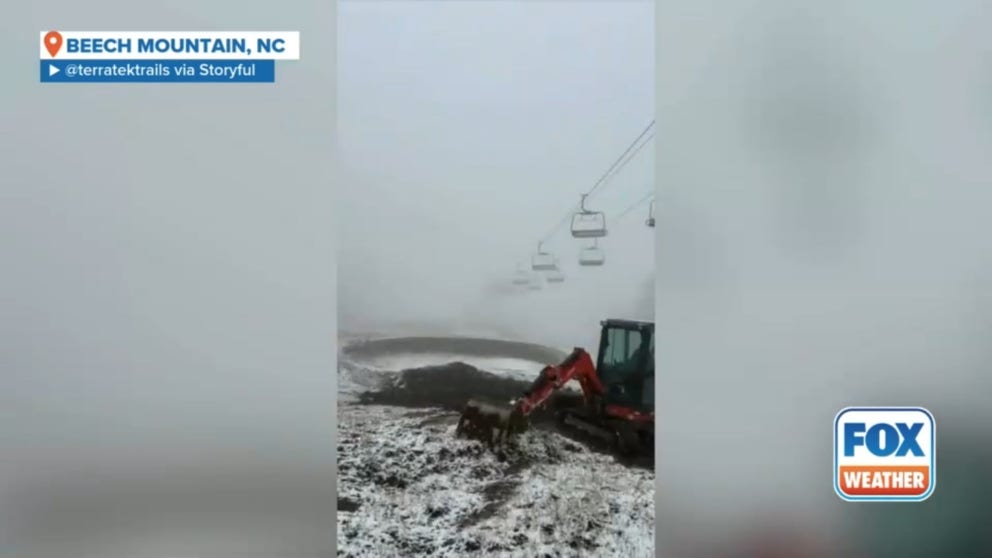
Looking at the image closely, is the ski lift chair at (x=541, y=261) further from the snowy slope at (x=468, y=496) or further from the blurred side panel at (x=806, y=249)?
the snowy slope at (x=468, y=496)

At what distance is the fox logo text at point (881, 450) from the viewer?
1.46 m

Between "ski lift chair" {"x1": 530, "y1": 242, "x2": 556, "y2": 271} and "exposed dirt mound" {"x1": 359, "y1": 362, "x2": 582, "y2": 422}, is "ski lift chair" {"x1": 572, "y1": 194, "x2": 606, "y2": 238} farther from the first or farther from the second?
"exposed dirt mound" {"x1": 359, "y1": 362, "x2": 582, "y2": 422}

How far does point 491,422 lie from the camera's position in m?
1.47

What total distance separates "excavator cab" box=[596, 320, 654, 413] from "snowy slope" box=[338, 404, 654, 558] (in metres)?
0.17

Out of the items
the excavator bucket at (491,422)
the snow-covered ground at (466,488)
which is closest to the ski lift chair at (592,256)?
the snow-covered ground at (466,488)

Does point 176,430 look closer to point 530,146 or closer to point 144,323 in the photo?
point 144,323

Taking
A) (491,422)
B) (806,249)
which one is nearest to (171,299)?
(491,422)

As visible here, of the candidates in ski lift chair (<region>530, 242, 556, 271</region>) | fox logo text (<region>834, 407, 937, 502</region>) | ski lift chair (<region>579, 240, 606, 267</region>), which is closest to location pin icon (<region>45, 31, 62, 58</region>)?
ski lift chair (<region>530, 242, 556, 271</region>)

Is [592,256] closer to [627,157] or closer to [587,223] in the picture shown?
[587,223]

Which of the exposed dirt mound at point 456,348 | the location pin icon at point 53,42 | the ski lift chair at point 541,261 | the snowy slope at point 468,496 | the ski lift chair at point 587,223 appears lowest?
the snowy slope at point 468,496

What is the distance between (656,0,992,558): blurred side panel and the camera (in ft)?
4.79

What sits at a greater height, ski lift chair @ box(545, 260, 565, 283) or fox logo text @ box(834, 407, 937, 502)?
ski lift chair @ box(545, 260, 565, 283)

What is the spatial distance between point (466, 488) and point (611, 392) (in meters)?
0.44

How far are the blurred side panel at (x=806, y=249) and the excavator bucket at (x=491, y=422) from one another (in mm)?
367
